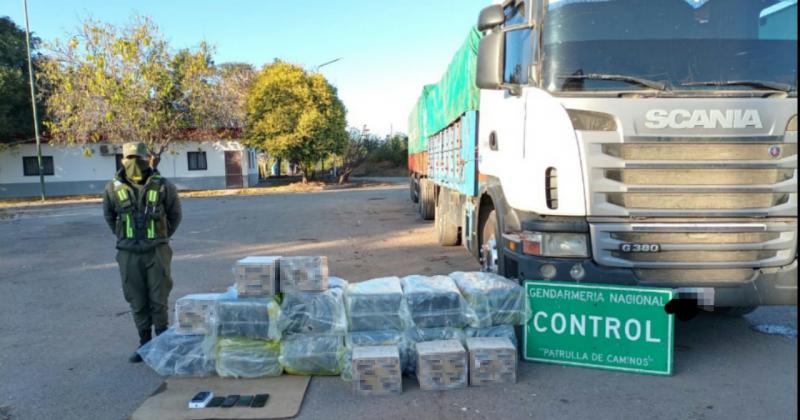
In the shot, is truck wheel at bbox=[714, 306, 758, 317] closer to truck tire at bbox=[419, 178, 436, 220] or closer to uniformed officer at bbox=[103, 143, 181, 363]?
uniformed officer at bbox=[103, 143, 181, 363]

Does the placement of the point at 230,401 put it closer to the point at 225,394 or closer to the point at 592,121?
the point at 225,394

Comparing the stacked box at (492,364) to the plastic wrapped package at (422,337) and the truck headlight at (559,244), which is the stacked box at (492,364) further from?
the truck headlight at (559,244)

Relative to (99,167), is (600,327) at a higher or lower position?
lower

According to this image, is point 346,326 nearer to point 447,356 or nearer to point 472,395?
point 447,356

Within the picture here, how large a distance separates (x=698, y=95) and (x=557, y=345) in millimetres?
2277

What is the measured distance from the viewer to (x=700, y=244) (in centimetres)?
411

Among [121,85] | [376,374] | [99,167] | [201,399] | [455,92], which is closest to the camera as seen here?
[201,399]

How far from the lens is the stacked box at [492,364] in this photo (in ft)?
13.3

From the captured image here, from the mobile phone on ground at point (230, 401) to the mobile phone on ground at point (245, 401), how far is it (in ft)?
0.12

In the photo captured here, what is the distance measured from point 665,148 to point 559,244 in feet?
3.54

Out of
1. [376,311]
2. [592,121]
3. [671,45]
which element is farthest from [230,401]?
[671,45]

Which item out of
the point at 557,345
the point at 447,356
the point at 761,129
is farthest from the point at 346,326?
the point at 761,129

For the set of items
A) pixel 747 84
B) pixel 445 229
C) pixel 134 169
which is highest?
pixel 747 84

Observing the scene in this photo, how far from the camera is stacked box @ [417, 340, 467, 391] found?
4.00 meters
